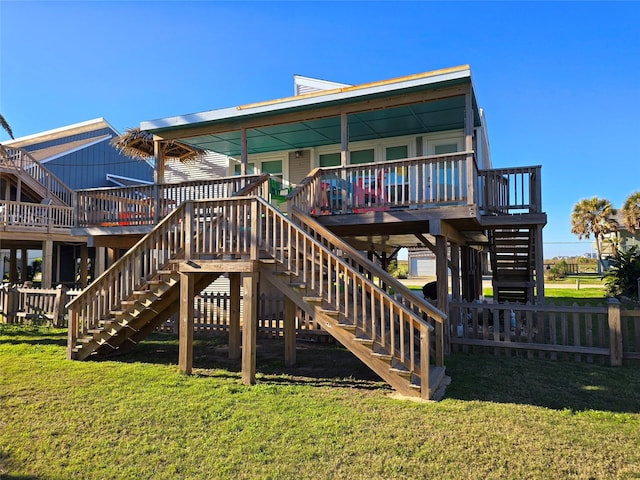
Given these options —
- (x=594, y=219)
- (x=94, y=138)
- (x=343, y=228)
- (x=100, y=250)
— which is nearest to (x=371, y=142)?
(x=343, y=228)

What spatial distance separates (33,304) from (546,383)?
45.5 feet

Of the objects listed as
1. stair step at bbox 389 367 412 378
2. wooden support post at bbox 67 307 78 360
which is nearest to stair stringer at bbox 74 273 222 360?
wooden support post at bbox 67 307 78 360

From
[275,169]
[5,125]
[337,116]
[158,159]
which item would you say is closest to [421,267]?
[275,169]

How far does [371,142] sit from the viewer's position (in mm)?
13000

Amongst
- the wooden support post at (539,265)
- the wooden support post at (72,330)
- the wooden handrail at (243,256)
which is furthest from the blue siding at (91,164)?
the wooden support post at (539,265)

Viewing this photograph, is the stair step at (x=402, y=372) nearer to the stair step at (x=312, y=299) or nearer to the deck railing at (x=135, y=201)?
the stair step at (x=312, y=299)

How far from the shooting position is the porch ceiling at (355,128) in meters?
10.2

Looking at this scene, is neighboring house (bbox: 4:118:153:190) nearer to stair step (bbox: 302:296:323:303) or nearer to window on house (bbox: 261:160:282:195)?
window on house (bbox: 261:160:282:195)

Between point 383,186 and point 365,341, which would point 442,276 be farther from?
point 365,341

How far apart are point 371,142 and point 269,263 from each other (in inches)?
286

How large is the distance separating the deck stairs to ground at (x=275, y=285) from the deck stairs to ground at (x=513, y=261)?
454cm

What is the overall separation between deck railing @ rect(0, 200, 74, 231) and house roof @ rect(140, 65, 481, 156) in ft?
26.3

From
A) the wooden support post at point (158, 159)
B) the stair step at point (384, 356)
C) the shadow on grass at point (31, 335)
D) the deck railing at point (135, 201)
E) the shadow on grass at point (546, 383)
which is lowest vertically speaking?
the shadow on grass at point (546, 383)

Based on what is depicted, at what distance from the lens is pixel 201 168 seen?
17312 millimetres
